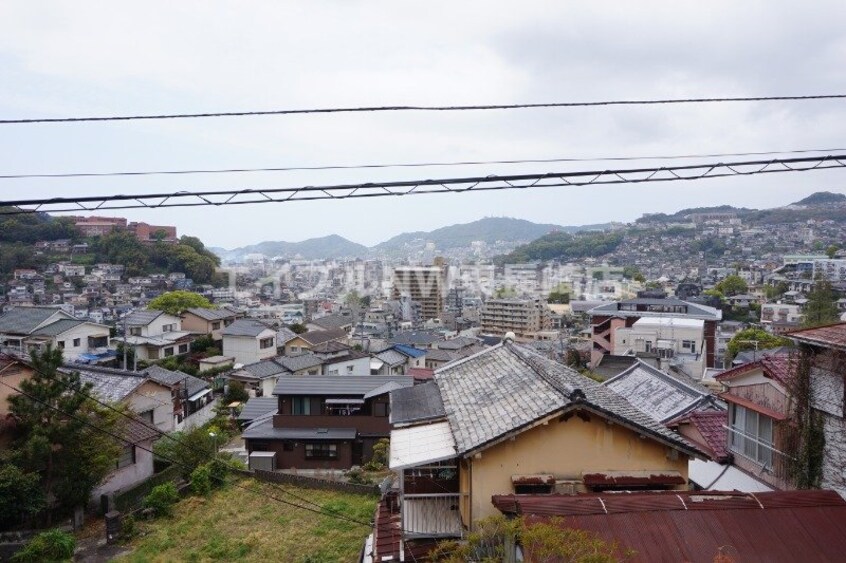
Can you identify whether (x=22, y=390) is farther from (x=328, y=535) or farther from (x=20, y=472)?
(x=328, y=535)

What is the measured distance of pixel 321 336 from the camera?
50.1m

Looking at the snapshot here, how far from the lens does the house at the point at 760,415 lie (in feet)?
33.4

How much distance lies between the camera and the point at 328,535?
13.8 meters

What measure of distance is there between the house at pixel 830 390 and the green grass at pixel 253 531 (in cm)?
908

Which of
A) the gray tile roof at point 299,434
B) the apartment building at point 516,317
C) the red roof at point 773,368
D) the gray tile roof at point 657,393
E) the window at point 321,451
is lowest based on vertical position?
the apartment building at point 516,317

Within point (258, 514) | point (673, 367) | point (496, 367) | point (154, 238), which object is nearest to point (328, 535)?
point (258, 514)

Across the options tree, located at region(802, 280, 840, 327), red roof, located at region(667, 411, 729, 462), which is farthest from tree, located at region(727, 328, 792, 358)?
red roof, located at region(667, 411, 729, 462)

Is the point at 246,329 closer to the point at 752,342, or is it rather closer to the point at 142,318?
the point at 142,318

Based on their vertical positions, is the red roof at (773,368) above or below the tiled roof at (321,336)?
above

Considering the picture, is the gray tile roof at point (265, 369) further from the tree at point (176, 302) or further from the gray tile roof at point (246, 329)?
the tree at point (176, 302)

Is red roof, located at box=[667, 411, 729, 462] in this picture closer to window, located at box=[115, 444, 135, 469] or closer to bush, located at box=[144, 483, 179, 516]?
bush, located at box=[144, 483, 179, 516]

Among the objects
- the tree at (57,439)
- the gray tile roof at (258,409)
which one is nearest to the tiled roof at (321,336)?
the gray tile roof at (258,409)

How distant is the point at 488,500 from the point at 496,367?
13.5 feet

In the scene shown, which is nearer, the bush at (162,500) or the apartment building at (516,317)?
the bush at (162,500)
